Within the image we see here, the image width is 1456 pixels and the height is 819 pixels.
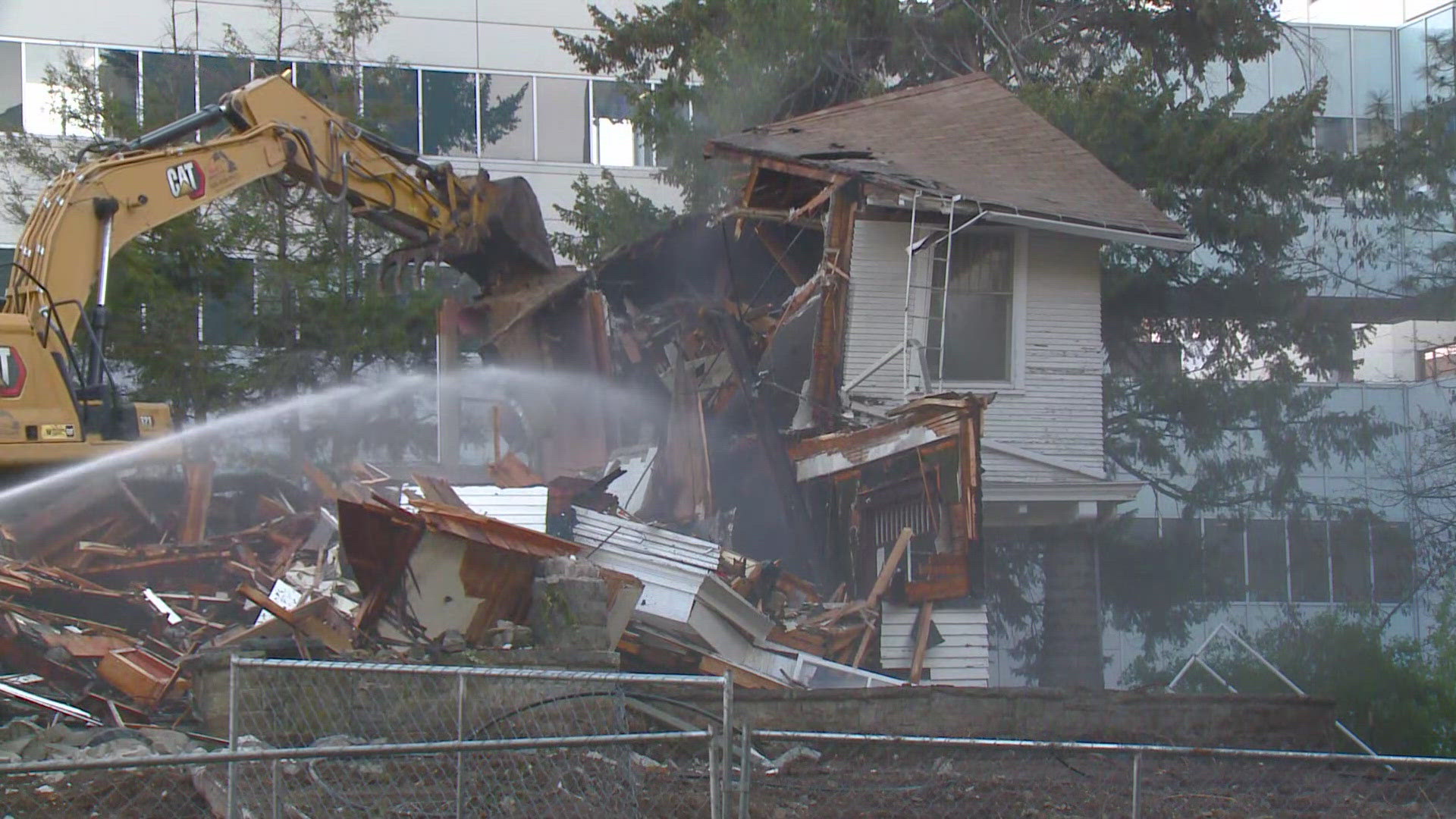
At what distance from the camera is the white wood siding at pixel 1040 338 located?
15078 mm

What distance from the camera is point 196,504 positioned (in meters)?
14.1

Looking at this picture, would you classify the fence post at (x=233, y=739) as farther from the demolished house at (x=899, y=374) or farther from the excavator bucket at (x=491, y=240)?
the demolished house at (x=899, y=374)

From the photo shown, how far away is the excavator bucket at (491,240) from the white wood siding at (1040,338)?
322cm

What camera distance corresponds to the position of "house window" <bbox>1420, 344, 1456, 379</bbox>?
85.3ft

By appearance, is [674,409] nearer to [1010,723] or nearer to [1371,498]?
[1010,723]

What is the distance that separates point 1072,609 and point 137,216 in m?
10.7

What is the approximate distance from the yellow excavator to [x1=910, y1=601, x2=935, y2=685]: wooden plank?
18.0ft

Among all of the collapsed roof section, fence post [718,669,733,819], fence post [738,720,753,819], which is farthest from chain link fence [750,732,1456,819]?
the collapsed roof section

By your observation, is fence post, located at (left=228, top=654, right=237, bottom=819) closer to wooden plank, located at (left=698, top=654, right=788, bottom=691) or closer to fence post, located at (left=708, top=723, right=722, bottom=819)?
fence post, located at (left=708, top=723, right=722, bottom=819)

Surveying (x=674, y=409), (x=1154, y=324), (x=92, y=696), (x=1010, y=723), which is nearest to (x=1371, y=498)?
(x=1154, y=324)

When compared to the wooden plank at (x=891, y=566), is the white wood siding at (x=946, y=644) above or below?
below

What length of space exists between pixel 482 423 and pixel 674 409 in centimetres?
462

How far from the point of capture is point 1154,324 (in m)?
20.4

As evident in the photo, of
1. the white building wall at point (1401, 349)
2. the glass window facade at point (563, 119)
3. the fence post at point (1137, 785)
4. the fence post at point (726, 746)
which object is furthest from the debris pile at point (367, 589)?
the white building wall at point (1401, 349)
